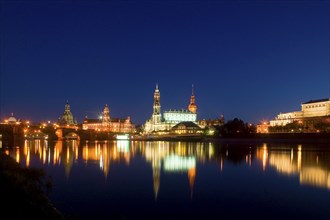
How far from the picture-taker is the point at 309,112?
15325 cm

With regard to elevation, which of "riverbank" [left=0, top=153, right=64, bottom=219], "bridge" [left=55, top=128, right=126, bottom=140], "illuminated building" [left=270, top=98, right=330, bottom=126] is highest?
"illuminated building" [left=270, top=98, right=330, bottom=126]

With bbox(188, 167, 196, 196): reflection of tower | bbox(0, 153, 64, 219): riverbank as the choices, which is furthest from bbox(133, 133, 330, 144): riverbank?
bbox(0, 153, 64, 219): riverbank

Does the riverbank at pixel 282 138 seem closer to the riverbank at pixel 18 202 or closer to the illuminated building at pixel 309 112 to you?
the illuminated building at pixel 309 112

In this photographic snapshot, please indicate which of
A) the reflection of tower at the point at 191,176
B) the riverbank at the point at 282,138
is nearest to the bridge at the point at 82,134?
the riverbank at the point at 282,138

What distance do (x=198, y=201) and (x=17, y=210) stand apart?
12.3m

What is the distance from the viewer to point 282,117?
168500 millimetres

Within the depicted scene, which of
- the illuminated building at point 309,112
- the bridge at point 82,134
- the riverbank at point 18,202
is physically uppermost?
the illuminated building at point 309,112

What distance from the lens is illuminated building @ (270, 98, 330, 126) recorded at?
143625 mm

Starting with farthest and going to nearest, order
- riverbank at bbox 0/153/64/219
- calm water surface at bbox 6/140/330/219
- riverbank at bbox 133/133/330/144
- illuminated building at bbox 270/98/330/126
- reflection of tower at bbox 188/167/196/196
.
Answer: illuminated building at bbox 270/98/330/126
riverbank at bbox 133/133/330/144
reflection of tower at bbox 188/167/196/196
calm water surface at bbox 6/140/330/219
riverbank at bbox 0/153/64/219

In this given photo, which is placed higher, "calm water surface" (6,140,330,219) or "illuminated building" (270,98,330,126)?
"illuminated building" (270,98,330,126)

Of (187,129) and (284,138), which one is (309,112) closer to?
(187,129)

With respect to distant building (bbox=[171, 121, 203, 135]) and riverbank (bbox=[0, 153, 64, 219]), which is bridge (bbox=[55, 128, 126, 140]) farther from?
riverbank (bbox=[0, 153, 64, 219])

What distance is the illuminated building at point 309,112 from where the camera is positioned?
471 ft

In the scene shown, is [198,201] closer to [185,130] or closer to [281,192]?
[281,192]
